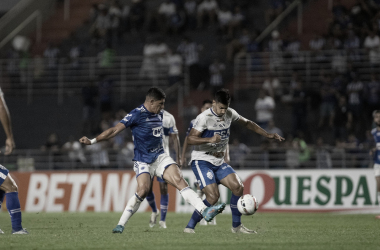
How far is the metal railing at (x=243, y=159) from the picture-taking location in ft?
70.8

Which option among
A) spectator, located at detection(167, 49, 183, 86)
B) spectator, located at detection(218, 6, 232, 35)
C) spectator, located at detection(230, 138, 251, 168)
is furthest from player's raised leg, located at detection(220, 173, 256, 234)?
spectator, located at detection(218, 6, 232, 35)

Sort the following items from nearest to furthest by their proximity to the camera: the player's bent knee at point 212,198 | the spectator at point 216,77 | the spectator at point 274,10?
the player's bent knee at point 212,198 → the spectator at point 216,77 → the spectator at point 274,10

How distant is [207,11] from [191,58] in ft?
10.3


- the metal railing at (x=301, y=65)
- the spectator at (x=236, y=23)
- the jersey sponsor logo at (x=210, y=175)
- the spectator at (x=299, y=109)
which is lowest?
the jersey sponsor logo at (x=210, y=175)

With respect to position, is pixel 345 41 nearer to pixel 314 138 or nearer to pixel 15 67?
pixel 314 138

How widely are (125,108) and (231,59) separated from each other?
491cm

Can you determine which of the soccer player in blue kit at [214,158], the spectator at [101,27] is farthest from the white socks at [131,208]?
the spectator at [101,27]

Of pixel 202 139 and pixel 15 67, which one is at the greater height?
pixel 15 67

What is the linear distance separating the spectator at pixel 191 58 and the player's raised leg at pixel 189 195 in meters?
15.6

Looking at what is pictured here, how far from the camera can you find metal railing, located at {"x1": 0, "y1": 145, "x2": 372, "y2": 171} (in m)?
21.6

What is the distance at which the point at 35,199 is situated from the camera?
73.5ft

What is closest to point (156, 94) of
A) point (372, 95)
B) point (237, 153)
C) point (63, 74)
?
point (237, 153)

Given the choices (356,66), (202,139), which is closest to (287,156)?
(356,66)

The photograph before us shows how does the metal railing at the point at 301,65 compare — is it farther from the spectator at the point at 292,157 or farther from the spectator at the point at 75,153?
the spectator at the point at 75,153
